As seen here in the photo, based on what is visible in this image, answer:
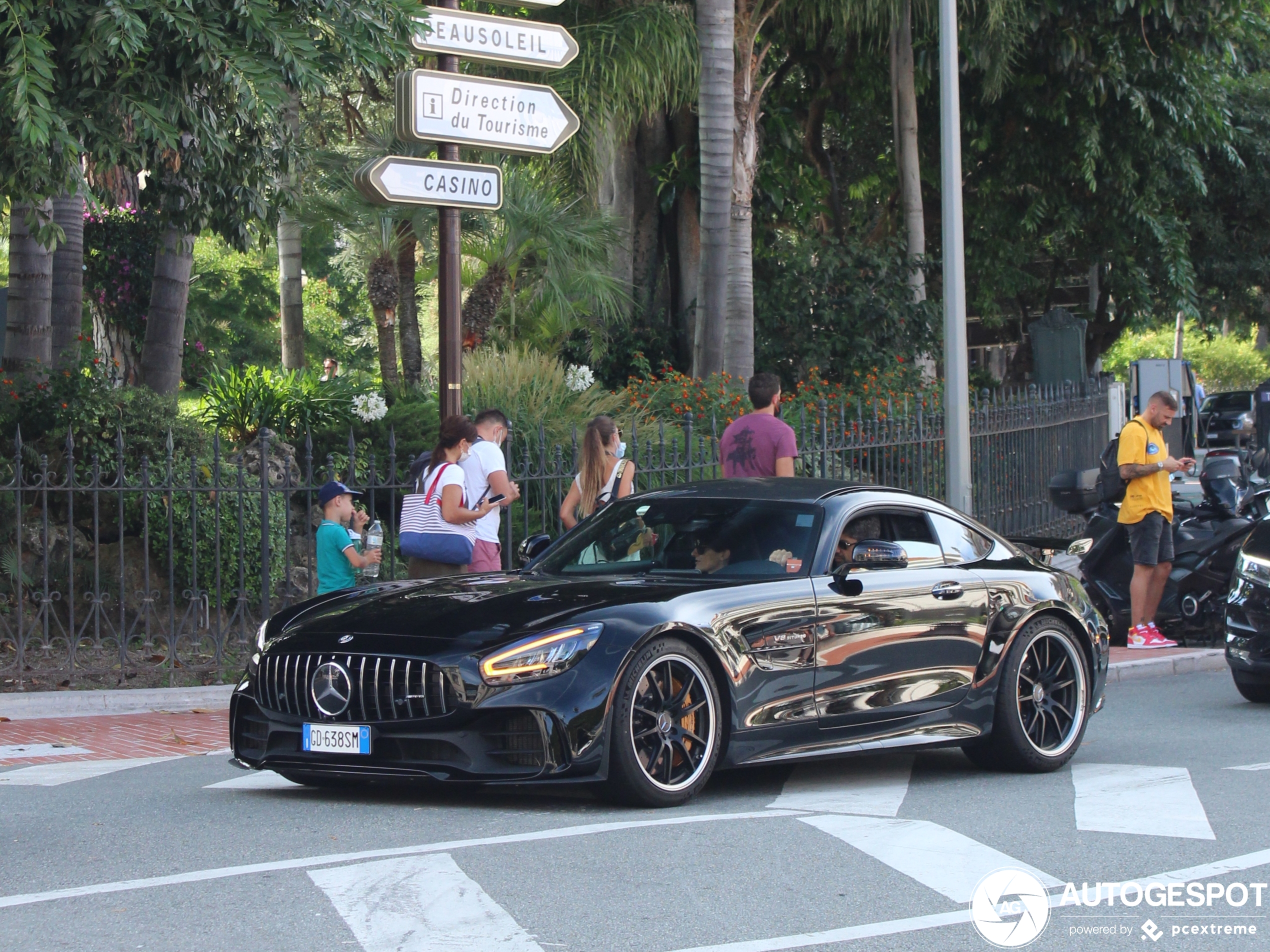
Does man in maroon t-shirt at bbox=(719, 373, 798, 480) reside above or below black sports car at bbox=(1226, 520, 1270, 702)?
above

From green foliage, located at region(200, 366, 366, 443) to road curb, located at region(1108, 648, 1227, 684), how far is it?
8275 millimetres

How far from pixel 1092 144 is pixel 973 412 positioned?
902 cm

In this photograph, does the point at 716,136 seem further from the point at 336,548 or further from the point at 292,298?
the point at 292,298

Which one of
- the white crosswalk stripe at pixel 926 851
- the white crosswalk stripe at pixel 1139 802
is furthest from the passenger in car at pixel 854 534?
the white crosswalk stripe at pixel 1139 802

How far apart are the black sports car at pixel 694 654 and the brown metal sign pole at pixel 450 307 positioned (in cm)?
324

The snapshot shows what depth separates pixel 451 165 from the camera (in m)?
11.1

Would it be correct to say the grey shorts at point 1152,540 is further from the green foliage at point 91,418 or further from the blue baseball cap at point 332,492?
the green foliage at point 91,418

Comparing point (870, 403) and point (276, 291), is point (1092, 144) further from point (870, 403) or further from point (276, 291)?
point (276, 291)

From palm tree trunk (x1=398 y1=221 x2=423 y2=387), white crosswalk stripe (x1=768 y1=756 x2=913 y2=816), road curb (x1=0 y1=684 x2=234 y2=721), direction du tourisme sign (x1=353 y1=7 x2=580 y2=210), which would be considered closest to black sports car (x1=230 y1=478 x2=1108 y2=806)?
white crosswalk stripe (x1=768 y1=756 x2=913 y2=816)

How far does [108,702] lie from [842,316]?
13578 mm

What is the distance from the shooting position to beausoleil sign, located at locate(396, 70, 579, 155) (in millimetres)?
10867

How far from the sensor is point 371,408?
626 inches

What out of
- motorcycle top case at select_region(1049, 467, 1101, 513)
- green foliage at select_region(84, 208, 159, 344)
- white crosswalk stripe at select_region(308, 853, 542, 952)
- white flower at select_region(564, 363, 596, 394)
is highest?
green foliage at select_region(84, 208, 159, 344)

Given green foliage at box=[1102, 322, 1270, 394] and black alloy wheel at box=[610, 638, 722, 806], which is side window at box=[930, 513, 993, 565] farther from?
green foliage at box=[1102, 322, 1270, 394]
